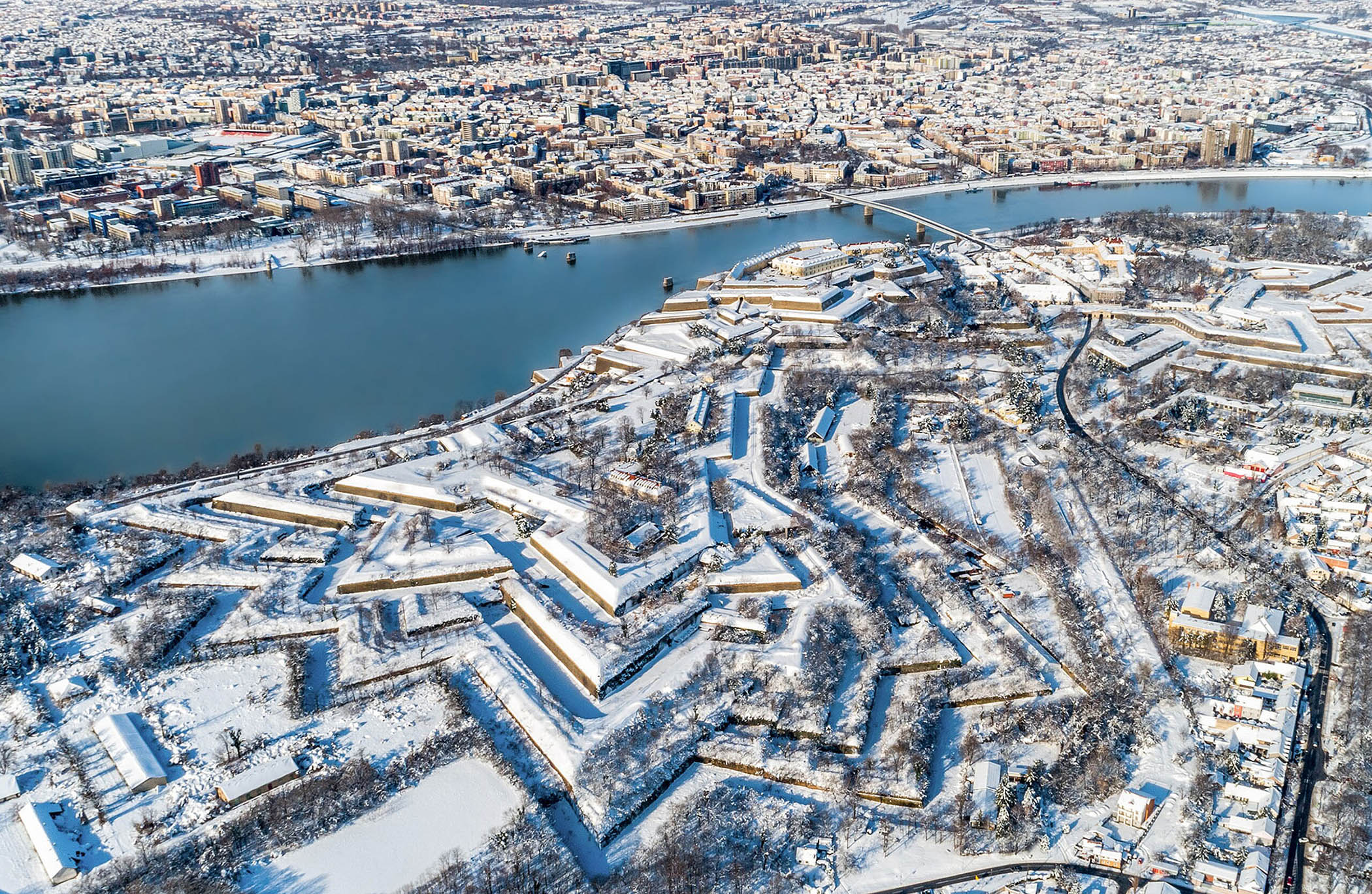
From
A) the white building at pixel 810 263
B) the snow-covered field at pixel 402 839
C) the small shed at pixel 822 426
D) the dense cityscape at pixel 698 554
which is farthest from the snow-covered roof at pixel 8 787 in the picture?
the white building at pixel 810 263

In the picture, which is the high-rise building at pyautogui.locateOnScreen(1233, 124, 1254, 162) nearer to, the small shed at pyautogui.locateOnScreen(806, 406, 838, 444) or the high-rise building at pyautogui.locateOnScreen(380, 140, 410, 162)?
the small shed at pyautogui.locateOnScreen(806, 406, 838, 444)

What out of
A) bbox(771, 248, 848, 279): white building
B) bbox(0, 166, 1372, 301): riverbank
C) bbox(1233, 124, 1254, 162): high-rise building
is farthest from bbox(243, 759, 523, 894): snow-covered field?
bbox(1233, 124, 1254, 162): high-rise building

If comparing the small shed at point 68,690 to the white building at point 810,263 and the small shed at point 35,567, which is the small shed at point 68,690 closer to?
the small shed at point 35,567

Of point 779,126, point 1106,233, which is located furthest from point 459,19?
point 1106,233

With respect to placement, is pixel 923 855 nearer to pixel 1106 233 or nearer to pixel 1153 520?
pixel 1153 520

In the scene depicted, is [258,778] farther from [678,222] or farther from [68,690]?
[678,222]
